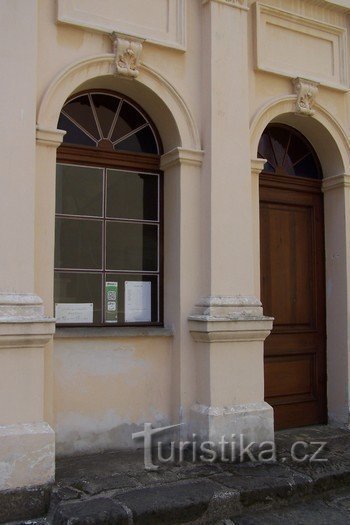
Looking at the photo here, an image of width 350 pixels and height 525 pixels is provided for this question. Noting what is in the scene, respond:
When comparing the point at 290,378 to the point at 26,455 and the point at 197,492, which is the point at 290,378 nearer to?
the point at 197,492

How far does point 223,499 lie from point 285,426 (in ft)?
7.65

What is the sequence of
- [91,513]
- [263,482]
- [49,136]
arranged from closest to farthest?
1. [91,513]
2. [263,482]
3. [49,136]

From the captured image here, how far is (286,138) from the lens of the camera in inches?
285

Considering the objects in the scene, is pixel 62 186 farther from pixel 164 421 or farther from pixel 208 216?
pixel 164 421

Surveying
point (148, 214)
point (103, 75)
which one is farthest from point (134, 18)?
point (148, 214)

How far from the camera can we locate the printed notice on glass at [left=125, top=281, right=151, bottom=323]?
6.06 m

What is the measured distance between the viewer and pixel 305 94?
268 inches

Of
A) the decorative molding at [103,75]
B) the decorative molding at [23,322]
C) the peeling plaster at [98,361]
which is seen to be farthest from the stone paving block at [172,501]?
the decorative molding at [103,75]

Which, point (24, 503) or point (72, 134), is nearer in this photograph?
point (24, 503)

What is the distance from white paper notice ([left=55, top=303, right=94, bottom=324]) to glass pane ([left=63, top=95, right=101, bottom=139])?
1.74 m

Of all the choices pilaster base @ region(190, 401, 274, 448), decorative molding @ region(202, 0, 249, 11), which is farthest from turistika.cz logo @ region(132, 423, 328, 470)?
decorative molding @ region(202, 0, 249, 11)

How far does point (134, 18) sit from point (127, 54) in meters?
0.44

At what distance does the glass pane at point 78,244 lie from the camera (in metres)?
5.77

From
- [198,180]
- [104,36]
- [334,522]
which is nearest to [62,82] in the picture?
[104,36]
